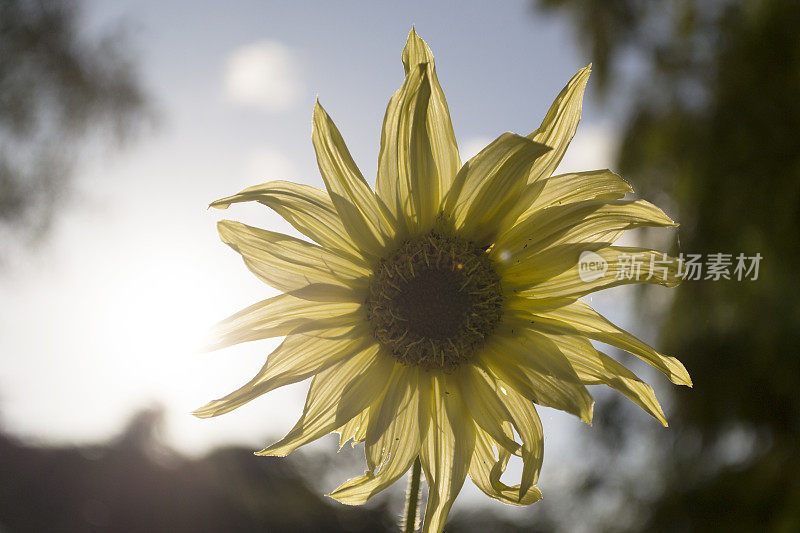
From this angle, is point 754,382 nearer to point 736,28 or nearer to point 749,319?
point 749,319

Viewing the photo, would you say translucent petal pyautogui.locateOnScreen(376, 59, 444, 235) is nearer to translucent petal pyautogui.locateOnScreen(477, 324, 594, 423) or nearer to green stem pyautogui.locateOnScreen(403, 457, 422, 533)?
translucent petal pyautogui.locateOnScreen(477, 324, 594, 423)

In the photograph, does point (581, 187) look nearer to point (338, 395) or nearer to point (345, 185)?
point (345, 185)

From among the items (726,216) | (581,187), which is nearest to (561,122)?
(581,187)

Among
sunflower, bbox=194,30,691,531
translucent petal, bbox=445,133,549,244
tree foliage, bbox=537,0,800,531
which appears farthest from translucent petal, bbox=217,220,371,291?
tree foliage, bbox=537,0,800,531

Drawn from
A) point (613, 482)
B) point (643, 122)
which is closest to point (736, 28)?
point (643, 122)

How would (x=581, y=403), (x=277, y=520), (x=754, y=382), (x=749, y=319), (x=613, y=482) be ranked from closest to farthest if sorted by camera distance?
(x=581, y=403) → (x=749, y=319) → (x=754, y=382) → (x=277, y=520) → (x=613, y=482)
